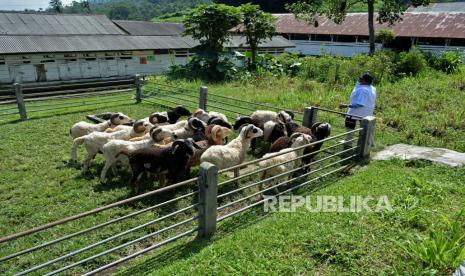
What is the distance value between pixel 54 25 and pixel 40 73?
20.6ft

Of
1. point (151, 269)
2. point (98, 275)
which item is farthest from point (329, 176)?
point (98, 275)

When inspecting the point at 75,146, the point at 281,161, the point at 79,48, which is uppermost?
the point at 79,48

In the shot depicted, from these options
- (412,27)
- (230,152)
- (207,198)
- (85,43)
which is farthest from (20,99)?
(412,27)

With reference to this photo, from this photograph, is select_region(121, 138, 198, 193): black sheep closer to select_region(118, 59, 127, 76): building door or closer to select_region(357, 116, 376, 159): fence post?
select_region(357, 116, 376, 159): fence post

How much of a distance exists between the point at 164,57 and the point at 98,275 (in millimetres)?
27842

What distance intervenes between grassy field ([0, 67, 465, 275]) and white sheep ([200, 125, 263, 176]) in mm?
894

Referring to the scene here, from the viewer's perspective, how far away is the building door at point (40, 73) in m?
24.7

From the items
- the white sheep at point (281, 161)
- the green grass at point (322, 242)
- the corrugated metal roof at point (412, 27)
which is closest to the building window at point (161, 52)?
the corrugated metal roof at point (412, 27)

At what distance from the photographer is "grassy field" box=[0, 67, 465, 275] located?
454cm

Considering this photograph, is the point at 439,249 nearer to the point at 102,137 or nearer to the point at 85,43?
the point at 102,137

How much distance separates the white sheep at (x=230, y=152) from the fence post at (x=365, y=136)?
7.60 ft

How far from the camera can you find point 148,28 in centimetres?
3519

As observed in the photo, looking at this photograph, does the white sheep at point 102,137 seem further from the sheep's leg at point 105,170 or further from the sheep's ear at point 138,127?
the sheep's leg at point 105,170

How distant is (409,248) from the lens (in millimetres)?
4609
